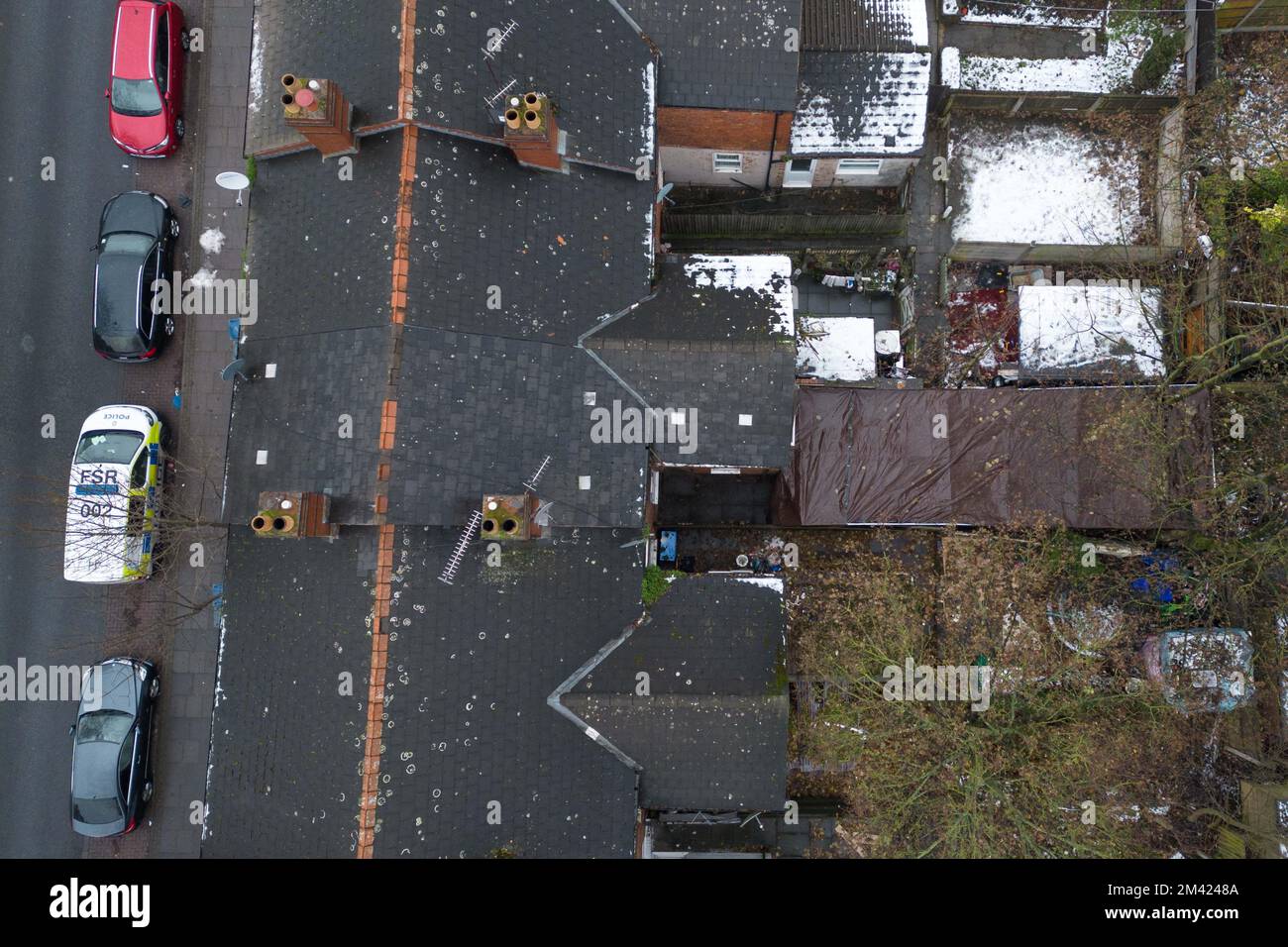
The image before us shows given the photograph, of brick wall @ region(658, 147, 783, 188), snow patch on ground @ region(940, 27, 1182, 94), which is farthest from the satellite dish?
snow patch on ground @ region(940, 27, 1182, 94)

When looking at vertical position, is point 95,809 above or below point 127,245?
below

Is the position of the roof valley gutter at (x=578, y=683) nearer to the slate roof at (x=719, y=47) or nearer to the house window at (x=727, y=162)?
the slate roof at (x=719, y=47)

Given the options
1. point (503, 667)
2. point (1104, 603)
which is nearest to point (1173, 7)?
point (1104, 603)

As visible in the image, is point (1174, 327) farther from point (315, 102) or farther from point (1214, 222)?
point (315, 102)

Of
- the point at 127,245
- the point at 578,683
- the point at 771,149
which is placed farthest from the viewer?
the point at 127,245

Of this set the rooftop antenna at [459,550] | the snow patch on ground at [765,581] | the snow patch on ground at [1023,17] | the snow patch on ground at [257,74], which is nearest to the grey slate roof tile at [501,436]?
the rooftop antenna at [459,550]

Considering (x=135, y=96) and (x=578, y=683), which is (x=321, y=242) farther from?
(x=135, y=96)

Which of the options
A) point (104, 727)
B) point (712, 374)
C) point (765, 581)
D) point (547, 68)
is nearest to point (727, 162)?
point (547, 68)
